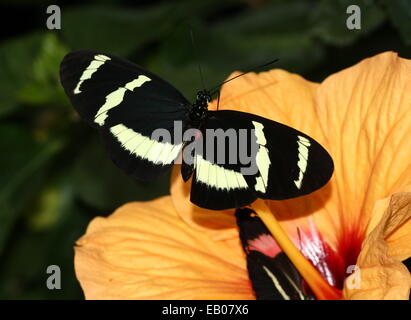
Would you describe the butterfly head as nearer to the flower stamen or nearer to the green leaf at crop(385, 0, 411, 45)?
the flower stamen

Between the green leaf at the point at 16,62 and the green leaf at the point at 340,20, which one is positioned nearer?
the green leaf at the point at 340,20

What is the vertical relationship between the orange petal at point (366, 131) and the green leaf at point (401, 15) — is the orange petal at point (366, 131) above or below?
below

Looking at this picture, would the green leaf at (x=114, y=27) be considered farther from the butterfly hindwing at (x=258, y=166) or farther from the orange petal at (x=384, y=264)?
the orange petal at (x=384, y=264)

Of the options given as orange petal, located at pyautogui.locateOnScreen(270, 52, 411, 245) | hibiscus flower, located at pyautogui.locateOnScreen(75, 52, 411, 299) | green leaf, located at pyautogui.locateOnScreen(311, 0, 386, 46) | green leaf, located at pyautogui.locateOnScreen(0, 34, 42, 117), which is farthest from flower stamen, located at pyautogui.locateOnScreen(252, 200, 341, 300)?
green leaf, located at pyautogui.locateOnScreen(0, 34, 42, 117)

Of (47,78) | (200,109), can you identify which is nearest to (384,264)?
Answer: (200,109)

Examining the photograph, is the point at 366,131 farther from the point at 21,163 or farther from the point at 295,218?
the point at 21,163

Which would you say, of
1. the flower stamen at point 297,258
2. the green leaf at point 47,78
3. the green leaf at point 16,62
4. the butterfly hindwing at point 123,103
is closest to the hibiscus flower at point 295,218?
the flower stamen at point 297,258

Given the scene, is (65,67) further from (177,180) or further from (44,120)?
(44,120)

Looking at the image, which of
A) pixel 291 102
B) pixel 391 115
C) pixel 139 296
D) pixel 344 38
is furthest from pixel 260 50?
pixel 139 296
